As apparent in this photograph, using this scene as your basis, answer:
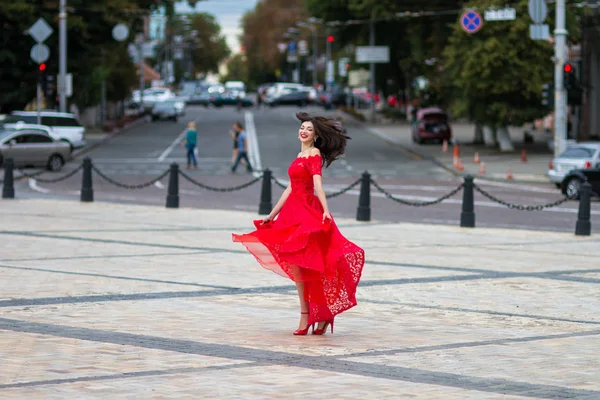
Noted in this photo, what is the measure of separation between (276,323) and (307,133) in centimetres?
183

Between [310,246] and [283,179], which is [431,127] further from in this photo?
[310,246]

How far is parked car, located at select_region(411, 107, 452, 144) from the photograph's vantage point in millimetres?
A: 57031

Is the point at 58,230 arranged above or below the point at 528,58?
below

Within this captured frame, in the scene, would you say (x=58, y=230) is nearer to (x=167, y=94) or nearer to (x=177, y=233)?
(x=177, y=233)

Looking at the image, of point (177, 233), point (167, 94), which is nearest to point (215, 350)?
point (177, 233)

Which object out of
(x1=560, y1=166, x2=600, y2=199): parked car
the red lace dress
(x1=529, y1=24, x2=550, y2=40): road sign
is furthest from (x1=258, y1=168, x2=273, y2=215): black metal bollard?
the red lace dress

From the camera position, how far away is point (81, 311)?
11930mm

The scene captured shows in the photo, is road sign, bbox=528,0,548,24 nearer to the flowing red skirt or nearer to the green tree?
the green tree

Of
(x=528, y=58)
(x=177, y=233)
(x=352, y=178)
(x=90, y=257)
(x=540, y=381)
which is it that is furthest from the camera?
(x=528, y=58)

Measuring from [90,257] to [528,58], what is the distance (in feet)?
112

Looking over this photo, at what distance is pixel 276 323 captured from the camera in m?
11.4

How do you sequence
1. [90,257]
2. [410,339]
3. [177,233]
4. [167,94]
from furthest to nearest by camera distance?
[167,94], [177,233], [90,257], [410,339]

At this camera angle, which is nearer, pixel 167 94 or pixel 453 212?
pixel 453 212

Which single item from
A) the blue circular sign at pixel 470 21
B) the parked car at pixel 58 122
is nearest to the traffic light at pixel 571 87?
the blue circular sign at pixel 470 21
